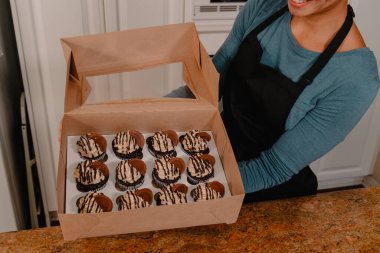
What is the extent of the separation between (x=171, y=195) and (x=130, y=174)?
4.9 inches

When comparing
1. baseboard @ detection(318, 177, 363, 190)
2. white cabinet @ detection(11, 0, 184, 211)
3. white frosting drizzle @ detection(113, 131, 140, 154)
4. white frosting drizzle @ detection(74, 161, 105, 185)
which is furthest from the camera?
baseboard @ detection(318, 177, 363, 190)

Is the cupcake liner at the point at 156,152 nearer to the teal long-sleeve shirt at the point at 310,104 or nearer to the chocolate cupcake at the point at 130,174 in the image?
the chocolate cupcake at the point at 130,174

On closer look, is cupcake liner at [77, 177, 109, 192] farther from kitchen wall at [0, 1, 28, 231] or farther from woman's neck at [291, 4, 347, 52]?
kitchen wall at [0, 1, 28, 231]

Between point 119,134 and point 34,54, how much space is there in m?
0.86

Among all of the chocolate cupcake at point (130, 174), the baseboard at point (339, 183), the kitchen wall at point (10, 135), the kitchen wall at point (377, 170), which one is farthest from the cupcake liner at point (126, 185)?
the kitchen wall at point (377, 170)

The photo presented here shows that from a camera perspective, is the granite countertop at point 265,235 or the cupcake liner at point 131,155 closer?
the granite countertop at point 265,235

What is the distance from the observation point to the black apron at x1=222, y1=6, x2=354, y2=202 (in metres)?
1.17

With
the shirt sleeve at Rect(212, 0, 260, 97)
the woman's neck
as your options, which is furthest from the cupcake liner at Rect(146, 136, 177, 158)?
the woman's neck

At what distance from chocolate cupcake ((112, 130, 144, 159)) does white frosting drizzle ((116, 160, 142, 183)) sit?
3 centimetres

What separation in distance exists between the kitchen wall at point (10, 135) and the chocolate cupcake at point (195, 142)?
907mm

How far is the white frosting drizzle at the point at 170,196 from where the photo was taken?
96 cm

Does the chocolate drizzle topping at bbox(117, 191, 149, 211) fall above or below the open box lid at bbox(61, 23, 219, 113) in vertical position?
below

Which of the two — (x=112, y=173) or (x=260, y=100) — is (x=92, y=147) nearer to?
(x=112, y=173)

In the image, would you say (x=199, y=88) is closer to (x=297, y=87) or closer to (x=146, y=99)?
(x=146, y=99)
